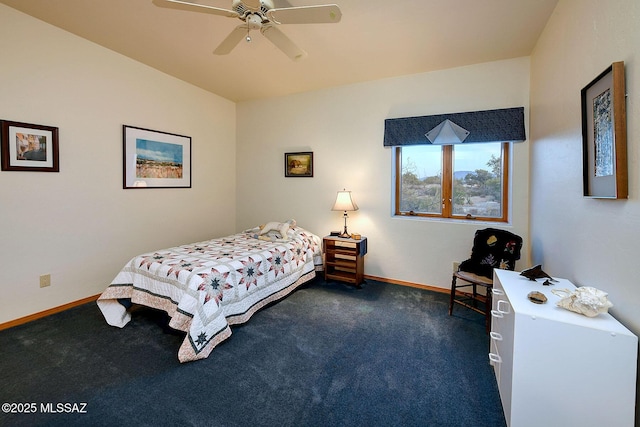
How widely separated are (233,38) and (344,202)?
2.19m

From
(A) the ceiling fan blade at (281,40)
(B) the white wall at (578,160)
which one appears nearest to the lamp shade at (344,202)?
(A) the ceiling fan blade at (281,40)

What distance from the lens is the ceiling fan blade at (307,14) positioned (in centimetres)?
172

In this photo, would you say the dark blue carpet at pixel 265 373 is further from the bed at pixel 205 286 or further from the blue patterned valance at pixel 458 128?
the blue patterned valance at pixel 458 128

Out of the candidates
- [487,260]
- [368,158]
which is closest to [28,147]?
[368,158]

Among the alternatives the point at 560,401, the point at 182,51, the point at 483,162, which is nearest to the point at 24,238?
the point at 182,51

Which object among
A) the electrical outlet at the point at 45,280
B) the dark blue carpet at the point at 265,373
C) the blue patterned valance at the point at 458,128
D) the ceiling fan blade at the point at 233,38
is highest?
the ceiling fan blade at the point at 233,38

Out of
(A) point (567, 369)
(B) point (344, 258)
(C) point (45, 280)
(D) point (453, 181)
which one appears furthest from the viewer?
(B) point (344, 258)

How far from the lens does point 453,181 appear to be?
344 centimetres

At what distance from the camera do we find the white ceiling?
2.26 m

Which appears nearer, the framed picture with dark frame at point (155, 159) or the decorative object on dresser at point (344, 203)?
the framed picture with dark frame at point (155, 159)

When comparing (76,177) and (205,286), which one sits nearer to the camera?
(205,286)

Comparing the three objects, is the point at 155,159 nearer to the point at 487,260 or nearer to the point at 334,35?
the point at 334,35

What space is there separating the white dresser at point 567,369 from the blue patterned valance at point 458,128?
7.37ft

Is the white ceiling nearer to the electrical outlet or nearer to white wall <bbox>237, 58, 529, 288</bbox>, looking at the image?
white wall <bbox>237, 58, 529, 288</bbox>
